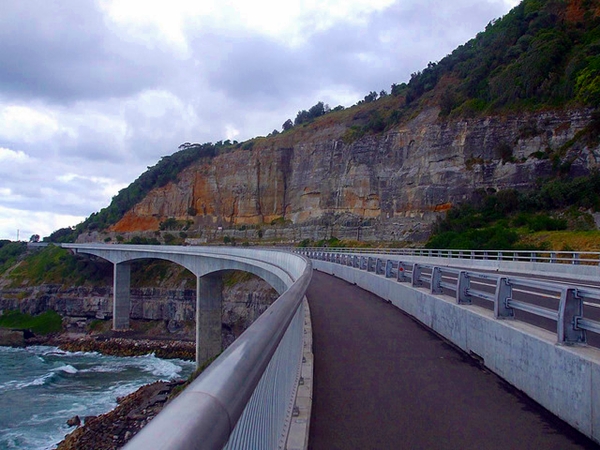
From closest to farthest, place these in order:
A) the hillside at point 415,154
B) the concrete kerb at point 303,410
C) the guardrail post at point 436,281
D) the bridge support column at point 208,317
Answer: the concrete kerb at point 303,410 → the guardrail post at point 436,281 → the bridge support column at point 208,317 → the hillside at point 415,154

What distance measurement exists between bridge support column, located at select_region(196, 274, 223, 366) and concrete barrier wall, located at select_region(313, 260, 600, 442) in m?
36.9

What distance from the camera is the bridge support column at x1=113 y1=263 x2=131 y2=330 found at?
215 ft

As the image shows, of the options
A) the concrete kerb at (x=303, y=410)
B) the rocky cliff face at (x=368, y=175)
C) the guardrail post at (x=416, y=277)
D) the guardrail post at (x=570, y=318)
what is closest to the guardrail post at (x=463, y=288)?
the concrete kerb at (x=303, y=410)

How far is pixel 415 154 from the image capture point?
69.7 metres

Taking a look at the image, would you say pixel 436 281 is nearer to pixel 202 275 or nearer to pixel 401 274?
pixel 401 274

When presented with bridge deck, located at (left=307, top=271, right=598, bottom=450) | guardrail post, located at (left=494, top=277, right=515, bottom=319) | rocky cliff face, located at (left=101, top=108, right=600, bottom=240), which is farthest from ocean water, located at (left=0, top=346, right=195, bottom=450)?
rocky cliff face, located at (left=101, top=108, right=600, bottom=240)

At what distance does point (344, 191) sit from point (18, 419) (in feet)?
184

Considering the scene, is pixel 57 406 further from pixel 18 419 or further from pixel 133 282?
pixel 133 282

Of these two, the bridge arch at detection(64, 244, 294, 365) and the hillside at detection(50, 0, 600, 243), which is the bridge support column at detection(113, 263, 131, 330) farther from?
the hillside at detection(50, 0, 600, 243)

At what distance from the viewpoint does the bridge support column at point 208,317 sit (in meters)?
46.1

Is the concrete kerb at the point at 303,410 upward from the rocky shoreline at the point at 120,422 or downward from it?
upward

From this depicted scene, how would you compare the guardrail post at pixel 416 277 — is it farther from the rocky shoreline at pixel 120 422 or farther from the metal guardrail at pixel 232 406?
the rocky shoreline at pixel 120 422

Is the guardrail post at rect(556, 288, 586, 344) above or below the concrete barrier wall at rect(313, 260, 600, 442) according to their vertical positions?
above

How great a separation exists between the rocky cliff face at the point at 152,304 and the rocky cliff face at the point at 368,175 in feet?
73.2
